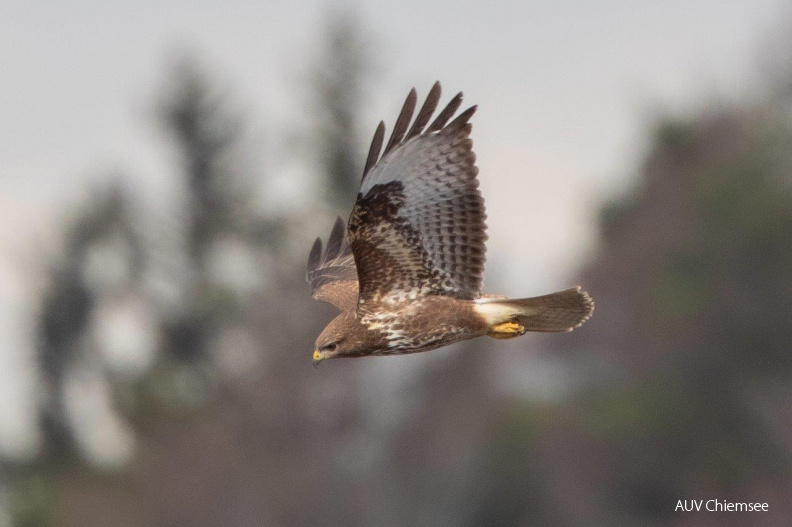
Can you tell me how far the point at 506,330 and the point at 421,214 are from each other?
96 centimetres

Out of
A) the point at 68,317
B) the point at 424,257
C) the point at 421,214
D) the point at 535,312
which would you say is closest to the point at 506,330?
the point at 535,312

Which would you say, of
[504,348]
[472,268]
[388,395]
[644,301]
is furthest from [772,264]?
[472,268]

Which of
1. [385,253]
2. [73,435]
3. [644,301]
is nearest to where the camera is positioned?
[385,253]

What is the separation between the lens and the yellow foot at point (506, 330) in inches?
422

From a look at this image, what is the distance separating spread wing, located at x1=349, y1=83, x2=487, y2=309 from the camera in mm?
10055

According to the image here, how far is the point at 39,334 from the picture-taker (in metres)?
45.1

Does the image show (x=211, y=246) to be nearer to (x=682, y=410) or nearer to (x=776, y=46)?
(x=682, y=410)

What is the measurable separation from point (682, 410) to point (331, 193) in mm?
10697

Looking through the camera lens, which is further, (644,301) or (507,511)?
(644,301)

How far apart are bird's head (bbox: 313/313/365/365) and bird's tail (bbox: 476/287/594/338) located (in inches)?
30.2

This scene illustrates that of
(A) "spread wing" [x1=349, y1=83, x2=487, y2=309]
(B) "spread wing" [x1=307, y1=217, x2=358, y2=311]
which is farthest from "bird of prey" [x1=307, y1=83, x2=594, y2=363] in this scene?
(B) "spread wing" [x1=307, y1=217, x2=358, y2=311]

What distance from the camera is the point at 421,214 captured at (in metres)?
10.3

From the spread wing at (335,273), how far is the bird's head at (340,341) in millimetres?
836

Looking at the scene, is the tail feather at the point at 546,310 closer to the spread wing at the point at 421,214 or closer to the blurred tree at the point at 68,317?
the spread wing at the point at 421,214
